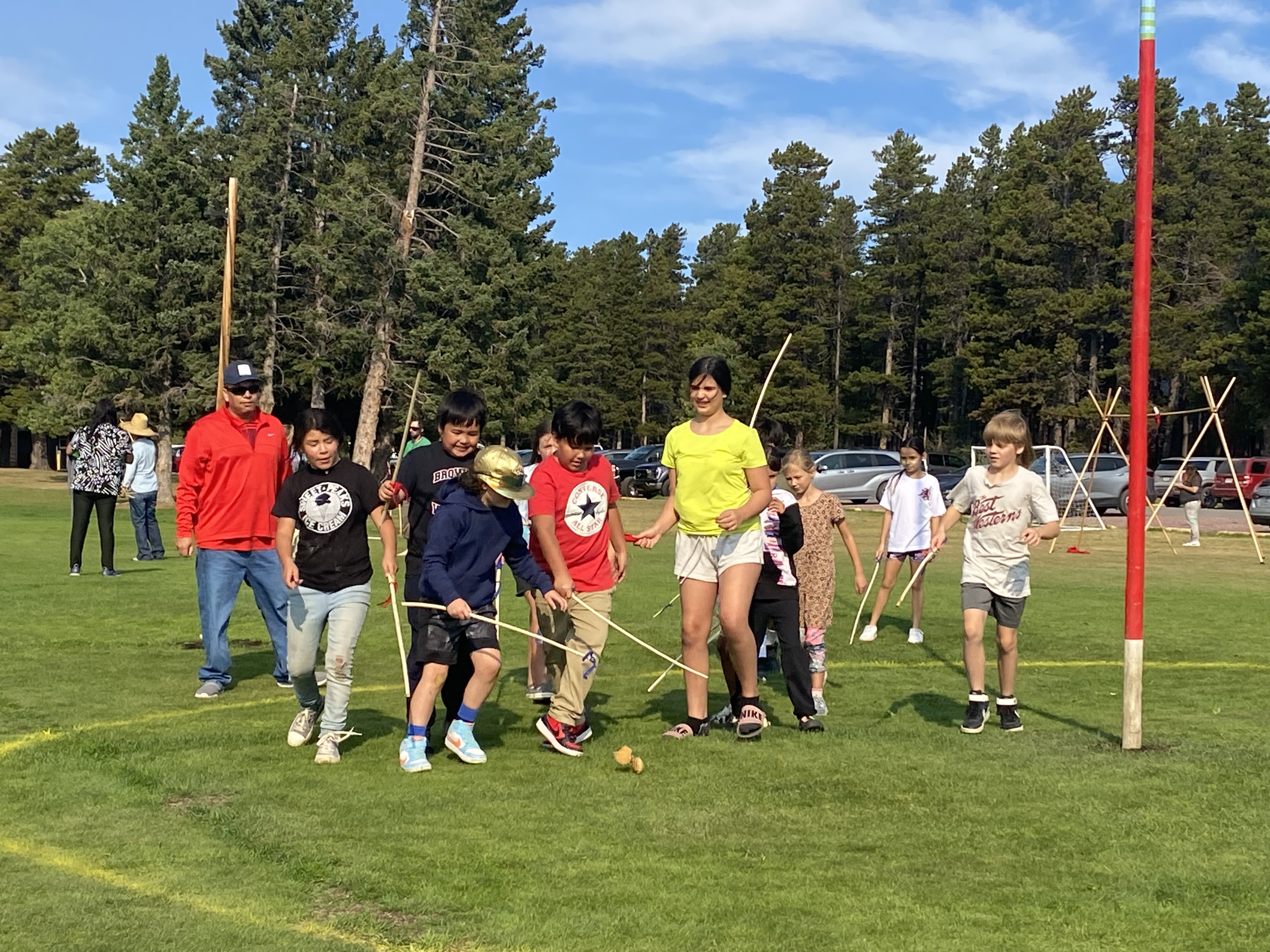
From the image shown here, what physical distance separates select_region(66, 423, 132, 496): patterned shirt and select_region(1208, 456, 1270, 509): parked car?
34388 millimetres

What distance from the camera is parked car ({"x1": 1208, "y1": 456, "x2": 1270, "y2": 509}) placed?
40500 mm

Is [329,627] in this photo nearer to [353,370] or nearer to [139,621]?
[139,621]

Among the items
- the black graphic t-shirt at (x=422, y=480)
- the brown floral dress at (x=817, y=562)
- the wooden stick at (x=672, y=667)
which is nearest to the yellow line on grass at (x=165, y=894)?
the black graphic t-shirt at (x=422, y=480)

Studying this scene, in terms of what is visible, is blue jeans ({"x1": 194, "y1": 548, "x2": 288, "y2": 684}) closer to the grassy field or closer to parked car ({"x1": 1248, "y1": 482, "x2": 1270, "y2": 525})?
the grassy field

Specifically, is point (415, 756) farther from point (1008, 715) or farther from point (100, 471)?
point (100, 471)

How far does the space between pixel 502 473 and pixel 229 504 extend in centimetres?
284

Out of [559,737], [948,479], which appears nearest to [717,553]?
[559,737]

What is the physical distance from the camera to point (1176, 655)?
36.2ft

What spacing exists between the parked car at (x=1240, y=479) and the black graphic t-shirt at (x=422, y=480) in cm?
3799

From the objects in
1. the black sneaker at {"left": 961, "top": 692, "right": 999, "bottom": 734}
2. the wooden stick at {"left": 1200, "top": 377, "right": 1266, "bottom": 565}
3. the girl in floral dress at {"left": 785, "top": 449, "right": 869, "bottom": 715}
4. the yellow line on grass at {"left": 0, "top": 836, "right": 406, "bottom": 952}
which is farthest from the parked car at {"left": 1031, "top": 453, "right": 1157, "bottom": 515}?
the yellow line on grass at {"left": 0, "top": 836, "right": 406, "bottom": 952}

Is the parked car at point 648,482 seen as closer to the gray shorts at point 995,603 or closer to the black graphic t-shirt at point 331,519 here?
the gray shorts at point 995,603

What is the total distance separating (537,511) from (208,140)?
4533 centimetres

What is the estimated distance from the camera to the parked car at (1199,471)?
129 ft

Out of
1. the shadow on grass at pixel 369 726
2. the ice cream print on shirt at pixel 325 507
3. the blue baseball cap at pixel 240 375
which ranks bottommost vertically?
the shadow on grass at pixel 369 726
